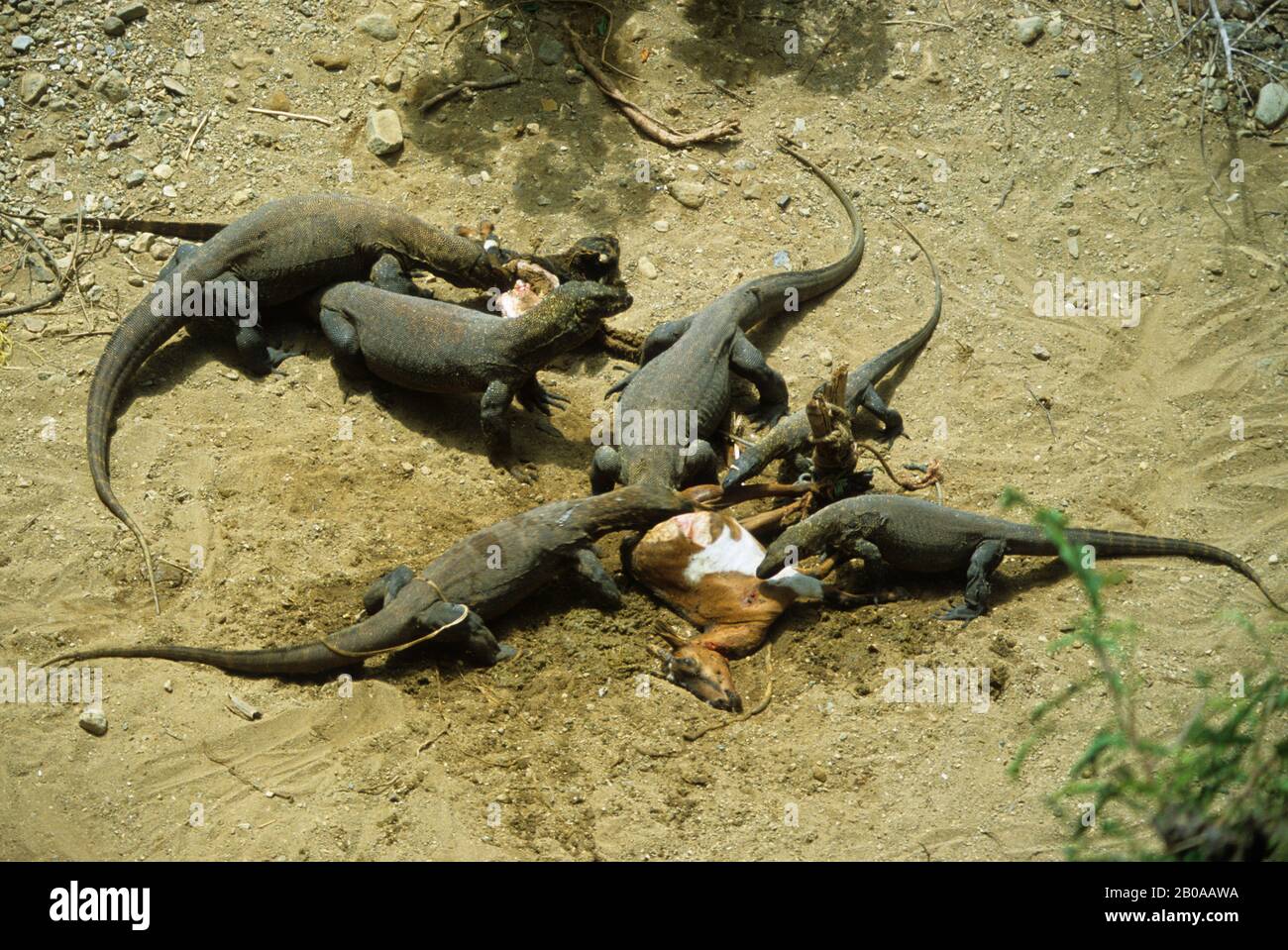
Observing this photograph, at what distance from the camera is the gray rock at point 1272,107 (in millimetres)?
10250

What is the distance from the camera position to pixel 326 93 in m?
10.4

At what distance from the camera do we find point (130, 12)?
1051 cm

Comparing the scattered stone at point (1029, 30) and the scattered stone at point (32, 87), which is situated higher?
the scattered stone at point (1029, 30)

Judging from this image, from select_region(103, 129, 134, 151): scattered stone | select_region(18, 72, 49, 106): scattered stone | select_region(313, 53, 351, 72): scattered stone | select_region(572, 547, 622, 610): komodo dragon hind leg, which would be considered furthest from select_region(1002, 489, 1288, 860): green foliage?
select_region(18, 72, 49, 106): scattered stone

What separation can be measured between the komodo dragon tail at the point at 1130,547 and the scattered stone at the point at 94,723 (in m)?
5.37

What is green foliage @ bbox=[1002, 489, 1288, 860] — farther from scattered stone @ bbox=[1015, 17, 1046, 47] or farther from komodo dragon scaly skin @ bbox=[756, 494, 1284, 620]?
scattered stone @ bbox=[1015, 17, 1046, 47]

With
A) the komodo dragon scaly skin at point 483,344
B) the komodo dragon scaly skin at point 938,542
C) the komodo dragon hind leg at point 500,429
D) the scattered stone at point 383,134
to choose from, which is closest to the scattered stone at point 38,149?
the scattered stone at point 383,134

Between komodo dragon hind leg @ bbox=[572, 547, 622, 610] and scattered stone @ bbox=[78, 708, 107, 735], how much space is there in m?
2.77

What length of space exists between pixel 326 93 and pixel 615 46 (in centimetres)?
264

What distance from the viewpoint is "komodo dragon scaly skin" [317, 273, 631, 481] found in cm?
834

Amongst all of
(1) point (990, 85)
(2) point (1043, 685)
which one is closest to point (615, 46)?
(1) point (990, 85)

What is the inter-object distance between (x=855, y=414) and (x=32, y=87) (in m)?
7.46

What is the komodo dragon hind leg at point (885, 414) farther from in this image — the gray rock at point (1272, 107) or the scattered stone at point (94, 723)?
the scattered stone at point (94, 723)

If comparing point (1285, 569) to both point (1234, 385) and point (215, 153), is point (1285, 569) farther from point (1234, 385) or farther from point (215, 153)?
point (215, 153)
